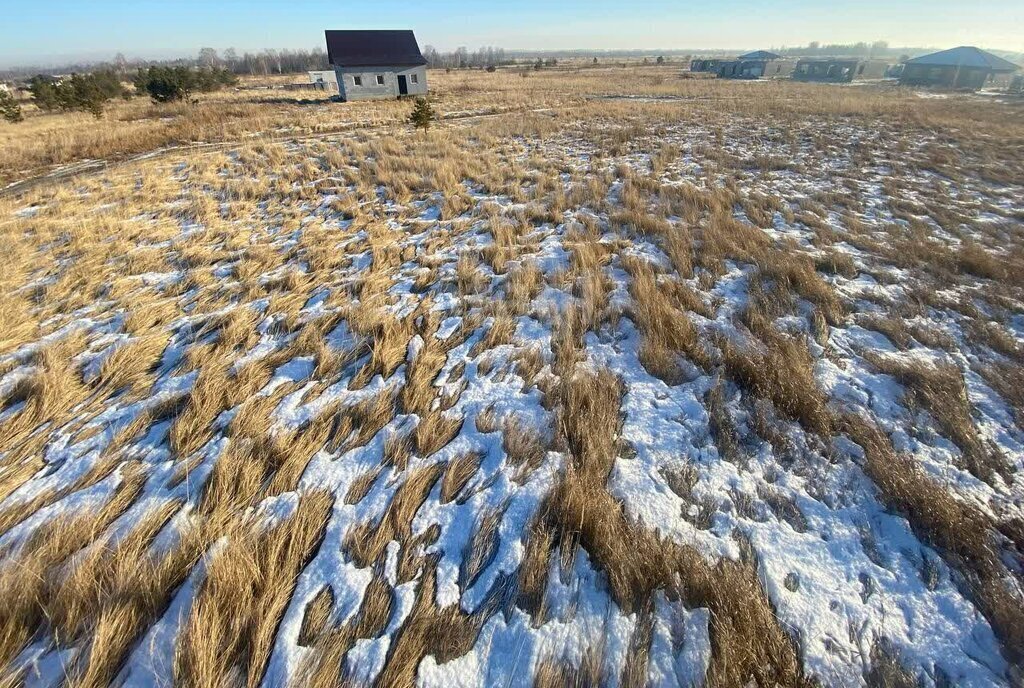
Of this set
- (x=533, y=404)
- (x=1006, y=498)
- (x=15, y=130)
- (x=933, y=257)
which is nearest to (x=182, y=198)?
(x=533, y=404)

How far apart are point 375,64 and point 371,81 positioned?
4.13 feet

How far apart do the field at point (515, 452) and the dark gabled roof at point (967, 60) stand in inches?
2296

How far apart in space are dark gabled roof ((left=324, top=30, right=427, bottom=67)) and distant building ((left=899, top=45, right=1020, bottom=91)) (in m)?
52.8

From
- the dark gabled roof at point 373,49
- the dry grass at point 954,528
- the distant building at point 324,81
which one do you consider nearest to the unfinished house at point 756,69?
the dark gabled roof at point 373,49

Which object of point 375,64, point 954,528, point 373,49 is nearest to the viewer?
point 954,528

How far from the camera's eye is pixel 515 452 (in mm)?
2969

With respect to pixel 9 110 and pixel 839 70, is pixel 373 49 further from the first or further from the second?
pixel 839 70

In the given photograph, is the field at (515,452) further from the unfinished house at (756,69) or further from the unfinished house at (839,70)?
the unfinished house at (756,69)

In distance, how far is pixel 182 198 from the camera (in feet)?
29.2

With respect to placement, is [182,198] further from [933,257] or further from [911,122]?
[911,122]

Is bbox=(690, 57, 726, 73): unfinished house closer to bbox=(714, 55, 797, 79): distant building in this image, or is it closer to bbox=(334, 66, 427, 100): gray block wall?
bbox=(714, 55, 797, 79): distant building

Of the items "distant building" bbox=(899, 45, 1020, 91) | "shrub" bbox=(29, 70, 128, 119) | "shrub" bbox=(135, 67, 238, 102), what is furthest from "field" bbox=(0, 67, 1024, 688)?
"distant building" bbox=(899, 45, 1020, 91)

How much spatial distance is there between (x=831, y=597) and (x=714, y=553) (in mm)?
573

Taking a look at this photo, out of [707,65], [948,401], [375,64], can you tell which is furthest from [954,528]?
[707,65]
